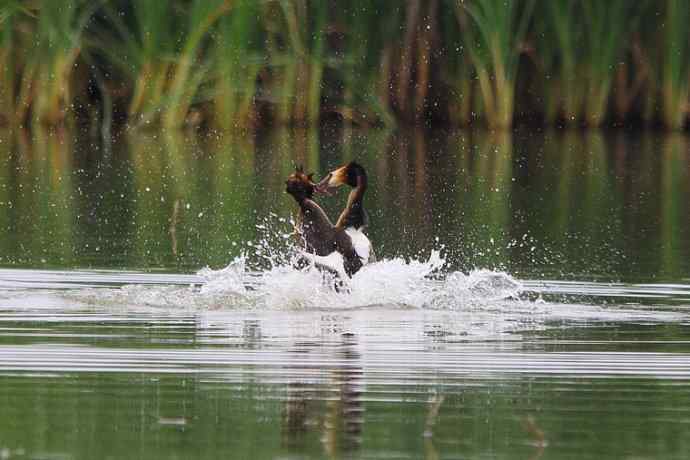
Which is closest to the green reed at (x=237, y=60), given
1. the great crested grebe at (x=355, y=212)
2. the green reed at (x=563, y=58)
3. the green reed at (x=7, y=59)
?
the green reed at (x=7, y=59)

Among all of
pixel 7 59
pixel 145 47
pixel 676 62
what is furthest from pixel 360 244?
pixel 676 62

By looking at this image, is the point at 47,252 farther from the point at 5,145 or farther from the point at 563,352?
the point at 5,145

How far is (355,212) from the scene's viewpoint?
12039 millimetres

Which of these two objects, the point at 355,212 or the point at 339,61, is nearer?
the point at 355,212

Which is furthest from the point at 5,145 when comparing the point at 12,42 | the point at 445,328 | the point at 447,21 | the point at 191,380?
the point at 191,380

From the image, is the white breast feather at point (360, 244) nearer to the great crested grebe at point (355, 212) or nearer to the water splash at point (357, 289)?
the great crested grebe at point (355, 212)

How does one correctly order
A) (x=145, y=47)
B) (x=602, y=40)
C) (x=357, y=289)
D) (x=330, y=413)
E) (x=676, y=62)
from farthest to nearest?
(x=602, y=40) < (x=676, y=62) < (x=145, y=47) < (x=357, y=289) < (x=330, y=413)

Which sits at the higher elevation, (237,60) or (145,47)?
(145,47)

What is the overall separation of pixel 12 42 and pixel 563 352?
63.6 feet

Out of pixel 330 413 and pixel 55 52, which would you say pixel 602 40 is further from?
pixel 330 413

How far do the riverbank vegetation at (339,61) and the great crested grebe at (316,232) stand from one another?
15480 mm

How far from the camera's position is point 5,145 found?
2652 centimetres

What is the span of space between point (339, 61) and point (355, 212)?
1664cm

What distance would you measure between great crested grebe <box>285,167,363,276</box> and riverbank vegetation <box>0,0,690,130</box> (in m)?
15.5
